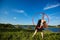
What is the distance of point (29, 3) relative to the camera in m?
5.51

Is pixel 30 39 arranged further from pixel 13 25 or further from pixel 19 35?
pixel 13 25

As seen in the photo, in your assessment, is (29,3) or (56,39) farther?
(29,3)

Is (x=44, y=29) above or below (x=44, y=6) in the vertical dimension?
below

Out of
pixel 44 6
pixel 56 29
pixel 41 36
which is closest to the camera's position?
pixel 41 36

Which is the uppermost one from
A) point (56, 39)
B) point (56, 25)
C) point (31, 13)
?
point (31, 13)

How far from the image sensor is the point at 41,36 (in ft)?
16.3

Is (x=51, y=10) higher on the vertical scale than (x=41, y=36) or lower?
higher

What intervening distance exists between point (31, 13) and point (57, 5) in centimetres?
93

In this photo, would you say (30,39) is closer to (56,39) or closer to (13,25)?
(56,39)

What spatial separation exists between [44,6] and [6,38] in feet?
5.94

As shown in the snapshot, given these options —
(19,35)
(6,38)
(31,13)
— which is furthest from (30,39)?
Result: (31,13)

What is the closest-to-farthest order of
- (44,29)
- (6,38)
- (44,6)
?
1. (6,38)
2. (44,29)
3. (44,6)

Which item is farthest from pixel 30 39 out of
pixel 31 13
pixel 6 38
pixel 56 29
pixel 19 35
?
pixel 56 29

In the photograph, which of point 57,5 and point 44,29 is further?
point 57,5
